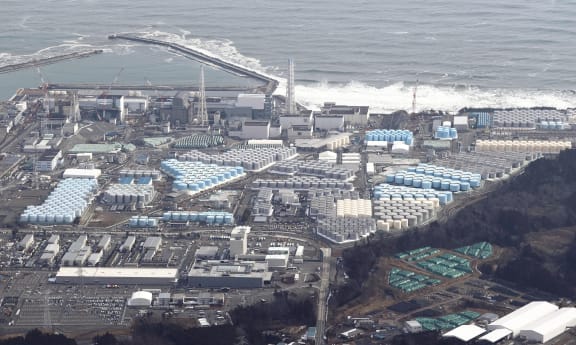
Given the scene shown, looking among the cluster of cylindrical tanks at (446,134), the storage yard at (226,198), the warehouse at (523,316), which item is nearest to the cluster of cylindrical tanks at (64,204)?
the storage yard at (226,198)

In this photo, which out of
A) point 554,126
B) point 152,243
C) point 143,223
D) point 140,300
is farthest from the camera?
point 554,126

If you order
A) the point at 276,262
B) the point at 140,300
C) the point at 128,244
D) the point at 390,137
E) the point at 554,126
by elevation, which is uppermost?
the point at 554,126

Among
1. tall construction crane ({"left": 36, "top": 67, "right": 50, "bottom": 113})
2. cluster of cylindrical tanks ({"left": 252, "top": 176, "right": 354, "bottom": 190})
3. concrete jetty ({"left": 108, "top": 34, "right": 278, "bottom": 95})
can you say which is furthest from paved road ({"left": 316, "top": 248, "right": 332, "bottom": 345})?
tall construction crane ({"left": 36, "top": 67, "right": 50, "bottom": 113})

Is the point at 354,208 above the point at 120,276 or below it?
above

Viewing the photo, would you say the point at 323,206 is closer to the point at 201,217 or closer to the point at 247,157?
the point at 201,217

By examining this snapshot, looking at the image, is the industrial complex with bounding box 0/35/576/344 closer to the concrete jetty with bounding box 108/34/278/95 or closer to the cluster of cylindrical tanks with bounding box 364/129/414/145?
the cluster of cylindrical tanks with bounding box 364/129/414/145

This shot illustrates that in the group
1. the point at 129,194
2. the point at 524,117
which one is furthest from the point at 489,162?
the point at 129,194

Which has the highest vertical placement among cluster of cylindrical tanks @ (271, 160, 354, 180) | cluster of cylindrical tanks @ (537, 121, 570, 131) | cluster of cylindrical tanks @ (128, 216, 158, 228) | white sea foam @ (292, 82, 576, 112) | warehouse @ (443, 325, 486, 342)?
white sea foam @ (292, 82, 576, 112)
